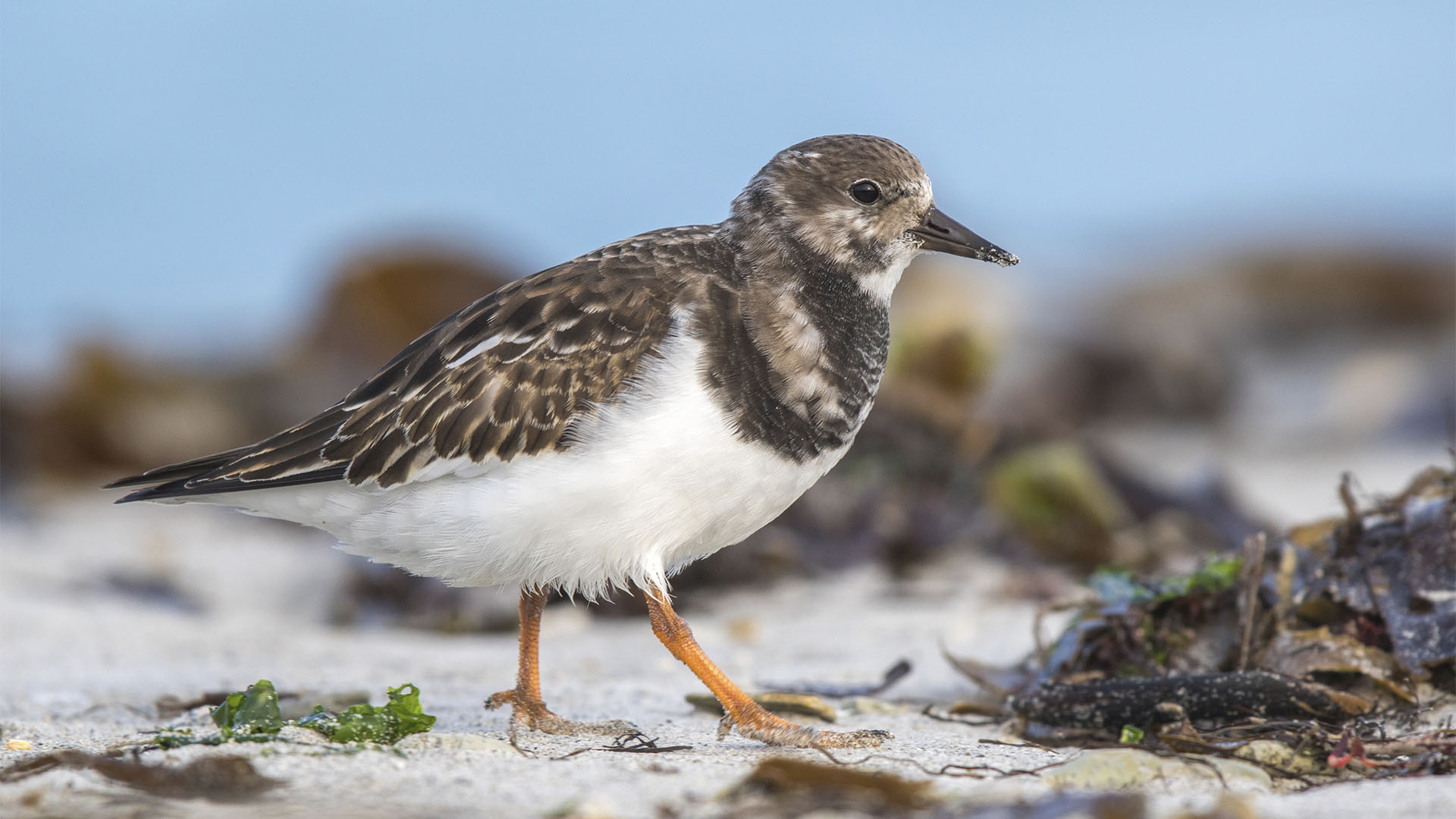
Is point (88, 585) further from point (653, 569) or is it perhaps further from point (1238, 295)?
point (1238, 295)

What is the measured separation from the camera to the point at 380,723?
3285 millimetres

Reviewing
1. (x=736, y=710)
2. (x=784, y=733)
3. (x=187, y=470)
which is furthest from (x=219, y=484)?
(x=784, y=733)

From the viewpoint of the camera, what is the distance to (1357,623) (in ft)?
12.6

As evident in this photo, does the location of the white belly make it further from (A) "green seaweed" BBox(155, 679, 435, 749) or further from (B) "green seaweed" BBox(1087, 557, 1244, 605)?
(B) "green seaweed" BBox(1087, 557, 1244, 605)

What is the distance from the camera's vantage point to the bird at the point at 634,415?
3547 millimetres

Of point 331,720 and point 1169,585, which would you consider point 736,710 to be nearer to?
point 331,720

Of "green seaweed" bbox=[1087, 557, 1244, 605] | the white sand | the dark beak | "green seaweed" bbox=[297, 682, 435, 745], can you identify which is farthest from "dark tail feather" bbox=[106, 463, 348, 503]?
"green seaweed" bbox=[1087, 557, 1244, 605]

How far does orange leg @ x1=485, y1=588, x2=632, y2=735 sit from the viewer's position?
147 inches

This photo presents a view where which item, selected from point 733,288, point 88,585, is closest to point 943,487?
point 733,288

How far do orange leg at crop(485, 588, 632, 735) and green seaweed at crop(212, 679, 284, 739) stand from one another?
66 cm

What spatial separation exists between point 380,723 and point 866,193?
6.41 feet

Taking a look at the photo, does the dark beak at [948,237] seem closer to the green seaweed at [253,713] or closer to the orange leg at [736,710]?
the orange leg at [736,710]

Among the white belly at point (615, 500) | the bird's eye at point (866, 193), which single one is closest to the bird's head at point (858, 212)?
the bird's eye at point (866, 193)

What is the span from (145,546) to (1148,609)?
5434 millimetres
